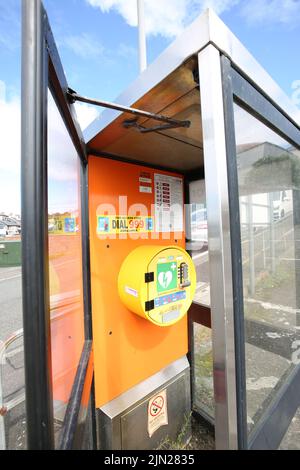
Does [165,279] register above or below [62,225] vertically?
below

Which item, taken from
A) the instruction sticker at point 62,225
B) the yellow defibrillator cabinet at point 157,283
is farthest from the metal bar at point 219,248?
the yellow defibrillator cabinet at point 157,283

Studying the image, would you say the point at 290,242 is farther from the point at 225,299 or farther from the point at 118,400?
the point at 118,400

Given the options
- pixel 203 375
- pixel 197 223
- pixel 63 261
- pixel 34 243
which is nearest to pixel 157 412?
pixel 203 375

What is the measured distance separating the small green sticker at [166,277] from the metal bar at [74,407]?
57 cm

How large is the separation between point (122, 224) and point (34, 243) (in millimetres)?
1063

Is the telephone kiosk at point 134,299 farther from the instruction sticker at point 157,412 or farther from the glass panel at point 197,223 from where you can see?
the glass panel at point 197,223

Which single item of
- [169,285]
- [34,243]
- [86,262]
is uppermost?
[34,243]

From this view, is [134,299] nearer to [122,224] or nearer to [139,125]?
[122,224]

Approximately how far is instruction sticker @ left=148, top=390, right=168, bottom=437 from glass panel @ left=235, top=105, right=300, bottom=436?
2.83ft

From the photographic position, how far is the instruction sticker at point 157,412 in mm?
1623

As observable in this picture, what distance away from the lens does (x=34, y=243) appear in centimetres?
47

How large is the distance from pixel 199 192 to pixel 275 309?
108 centimetres

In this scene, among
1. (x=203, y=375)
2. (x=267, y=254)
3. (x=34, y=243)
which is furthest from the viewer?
(x=203, y=375)

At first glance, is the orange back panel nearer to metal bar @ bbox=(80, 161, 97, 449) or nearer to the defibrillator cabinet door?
metal bar @ bbox=(80, 161, 97, 449)
